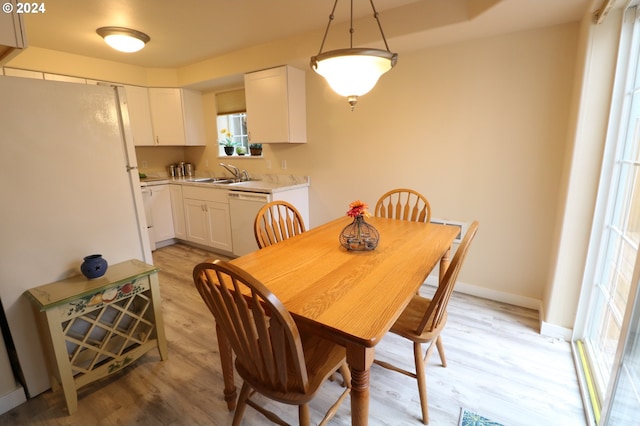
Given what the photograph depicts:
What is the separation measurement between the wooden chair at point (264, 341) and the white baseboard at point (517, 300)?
1.73 meters

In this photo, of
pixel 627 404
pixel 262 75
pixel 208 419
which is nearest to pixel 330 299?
pixel 208 419

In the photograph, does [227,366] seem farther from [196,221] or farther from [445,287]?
[196,221]

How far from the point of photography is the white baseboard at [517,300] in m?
2.08

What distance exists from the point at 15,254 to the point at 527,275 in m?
3.35

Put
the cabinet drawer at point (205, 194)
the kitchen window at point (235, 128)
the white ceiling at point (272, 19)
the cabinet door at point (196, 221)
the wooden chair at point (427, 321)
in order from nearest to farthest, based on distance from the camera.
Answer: the wooden chair at point (427, 321) → the white ceiling at point (272, 19) → the cabinet drawer at point (205, 194) → the cabinet door at point (196, 221) → the kitchen window at point (235, 128)

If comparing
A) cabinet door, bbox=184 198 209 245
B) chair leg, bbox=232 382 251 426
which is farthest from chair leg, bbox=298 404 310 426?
cabinet door, bbox=184 198 209 245

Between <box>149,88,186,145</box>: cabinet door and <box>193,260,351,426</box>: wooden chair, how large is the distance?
367cm

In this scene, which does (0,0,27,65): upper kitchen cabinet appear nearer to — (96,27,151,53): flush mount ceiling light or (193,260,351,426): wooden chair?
(193,260,351,426): wooden chair

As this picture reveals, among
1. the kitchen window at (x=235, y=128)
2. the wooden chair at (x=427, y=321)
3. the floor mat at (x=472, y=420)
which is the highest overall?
the kitchen window at (x=235, y=128)

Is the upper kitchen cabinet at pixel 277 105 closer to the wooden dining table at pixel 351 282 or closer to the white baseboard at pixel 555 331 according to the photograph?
the wooden dining table at pixel 351 282

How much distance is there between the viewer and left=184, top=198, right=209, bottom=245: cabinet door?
3.90 meters

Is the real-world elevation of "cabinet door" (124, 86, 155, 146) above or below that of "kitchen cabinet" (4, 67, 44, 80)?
below

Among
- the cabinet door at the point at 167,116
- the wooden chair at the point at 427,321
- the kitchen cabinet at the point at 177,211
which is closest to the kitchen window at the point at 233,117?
the cabinet door at the point at 167,116

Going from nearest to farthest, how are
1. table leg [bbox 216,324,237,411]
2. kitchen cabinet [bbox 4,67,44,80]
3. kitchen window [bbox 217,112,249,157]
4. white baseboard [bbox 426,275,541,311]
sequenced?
1. table leg [bbox 216,324,237,411]
2. white baseboard [bbox 426,275,541,311]
3. kitchen cabinet [bbox 4,67,44,80]
4. kitchen window [bbox 217,112,249,157]
